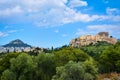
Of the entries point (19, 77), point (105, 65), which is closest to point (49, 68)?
point (19, 77)

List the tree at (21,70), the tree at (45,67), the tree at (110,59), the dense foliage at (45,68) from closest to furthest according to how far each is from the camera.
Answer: the dense foliage at (45,68)
the tree at (21,70)
the tree at (45,67)
the tree at (110,59)

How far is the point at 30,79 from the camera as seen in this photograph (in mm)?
63062

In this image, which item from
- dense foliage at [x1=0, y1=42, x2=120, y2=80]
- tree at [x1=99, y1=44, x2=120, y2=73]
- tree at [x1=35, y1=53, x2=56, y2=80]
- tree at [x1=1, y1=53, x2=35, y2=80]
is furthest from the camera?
tree at [x1=99, y1=44, x2=120, y2=73]

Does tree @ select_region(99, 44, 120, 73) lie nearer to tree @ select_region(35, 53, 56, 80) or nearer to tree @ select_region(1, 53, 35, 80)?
tree @ select_region(35, 53, 56, 80)

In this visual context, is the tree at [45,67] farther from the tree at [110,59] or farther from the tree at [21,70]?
the tree at [110,59]

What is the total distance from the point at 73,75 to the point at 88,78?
3.84m

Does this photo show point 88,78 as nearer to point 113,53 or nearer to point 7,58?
point 7,58

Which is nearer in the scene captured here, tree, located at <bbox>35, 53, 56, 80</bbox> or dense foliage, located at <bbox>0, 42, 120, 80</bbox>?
dense foliage, located at <bbox>0, 42, 120, 80</bbox>

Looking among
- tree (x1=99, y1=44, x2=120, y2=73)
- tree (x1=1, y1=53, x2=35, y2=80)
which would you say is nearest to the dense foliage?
tree (x1=1, y1=53, x2=35, y2=80)

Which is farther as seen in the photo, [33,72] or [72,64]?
[33,72]

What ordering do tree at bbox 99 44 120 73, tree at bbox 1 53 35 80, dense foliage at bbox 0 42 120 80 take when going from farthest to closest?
tree at bbox 99 44 120 73 < tree at bbox 1 53 35 80 < dense foliage at bbox 0 42 120 80

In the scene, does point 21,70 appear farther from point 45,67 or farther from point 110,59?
point 110,59

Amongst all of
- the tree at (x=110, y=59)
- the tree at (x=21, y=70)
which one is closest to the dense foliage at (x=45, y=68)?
the tree at (x=21, y=70)

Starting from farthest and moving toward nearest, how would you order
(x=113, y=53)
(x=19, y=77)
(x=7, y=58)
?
(x=113, y=53), (x=7, y=58), (x=19, y=77)
